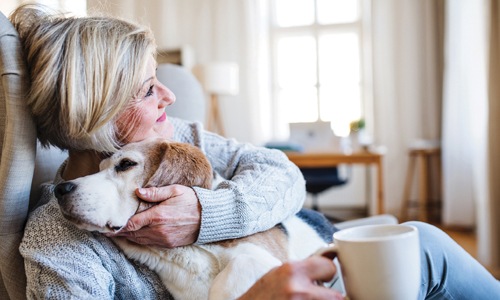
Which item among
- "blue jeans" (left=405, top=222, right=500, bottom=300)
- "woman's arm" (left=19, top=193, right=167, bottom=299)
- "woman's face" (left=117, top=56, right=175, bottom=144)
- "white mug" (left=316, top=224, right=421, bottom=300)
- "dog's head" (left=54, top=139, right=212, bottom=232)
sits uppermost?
"woman's face" (left=117, top=56, right=175, bottom=144)

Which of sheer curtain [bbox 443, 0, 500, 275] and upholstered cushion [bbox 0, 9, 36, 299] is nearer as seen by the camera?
upholstered cushion [bbox 0, 9, 36, 299]

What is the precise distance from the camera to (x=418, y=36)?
4348mm

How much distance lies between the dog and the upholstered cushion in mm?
86

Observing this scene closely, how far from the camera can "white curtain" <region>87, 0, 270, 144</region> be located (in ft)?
15.7

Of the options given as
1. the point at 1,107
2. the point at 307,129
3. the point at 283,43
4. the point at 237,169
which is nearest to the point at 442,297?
the point at 237,169

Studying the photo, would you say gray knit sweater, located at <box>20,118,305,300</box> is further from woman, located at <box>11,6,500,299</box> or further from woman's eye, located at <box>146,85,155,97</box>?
woman's eye, located at <box>146,85,155,97</box>

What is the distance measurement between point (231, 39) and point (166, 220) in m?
4.32

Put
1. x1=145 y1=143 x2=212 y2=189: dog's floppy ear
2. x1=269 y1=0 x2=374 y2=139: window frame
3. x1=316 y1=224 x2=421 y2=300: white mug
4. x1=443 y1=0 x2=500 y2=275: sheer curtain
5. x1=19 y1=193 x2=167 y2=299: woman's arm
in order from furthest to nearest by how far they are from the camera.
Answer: x1=269 y1=0 x2=374 y2=139: window frame → x1=443 y1=0 x2=500 y2=275: sheer curtain → x1=145 y1=143 x2=212 y2=189: dog's floppy ear → x1=19 y1=193 x2=167 y2=299: woman's arm → x1=316 y1=224 x2=421 y2=300: white mug

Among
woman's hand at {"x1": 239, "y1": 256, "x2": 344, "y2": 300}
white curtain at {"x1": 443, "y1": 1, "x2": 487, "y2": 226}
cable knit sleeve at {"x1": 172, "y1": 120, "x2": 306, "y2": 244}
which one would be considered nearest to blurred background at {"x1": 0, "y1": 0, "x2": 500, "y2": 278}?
white curtain at {"x1": 443, "y1": 1, "x2": 487, "y2": 226}

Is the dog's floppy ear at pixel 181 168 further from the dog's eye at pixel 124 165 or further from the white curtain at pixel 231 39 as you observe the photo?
the white curtain at pixel 231 39

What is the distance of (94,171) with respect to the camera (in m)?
0.89

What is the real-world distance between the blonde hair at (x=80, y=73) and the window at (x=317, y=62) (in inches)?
159

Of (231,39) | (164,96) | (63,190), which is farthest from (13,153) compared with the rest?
(231,39)

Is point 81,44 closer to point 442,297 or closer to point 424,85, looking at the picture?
point 442,297
